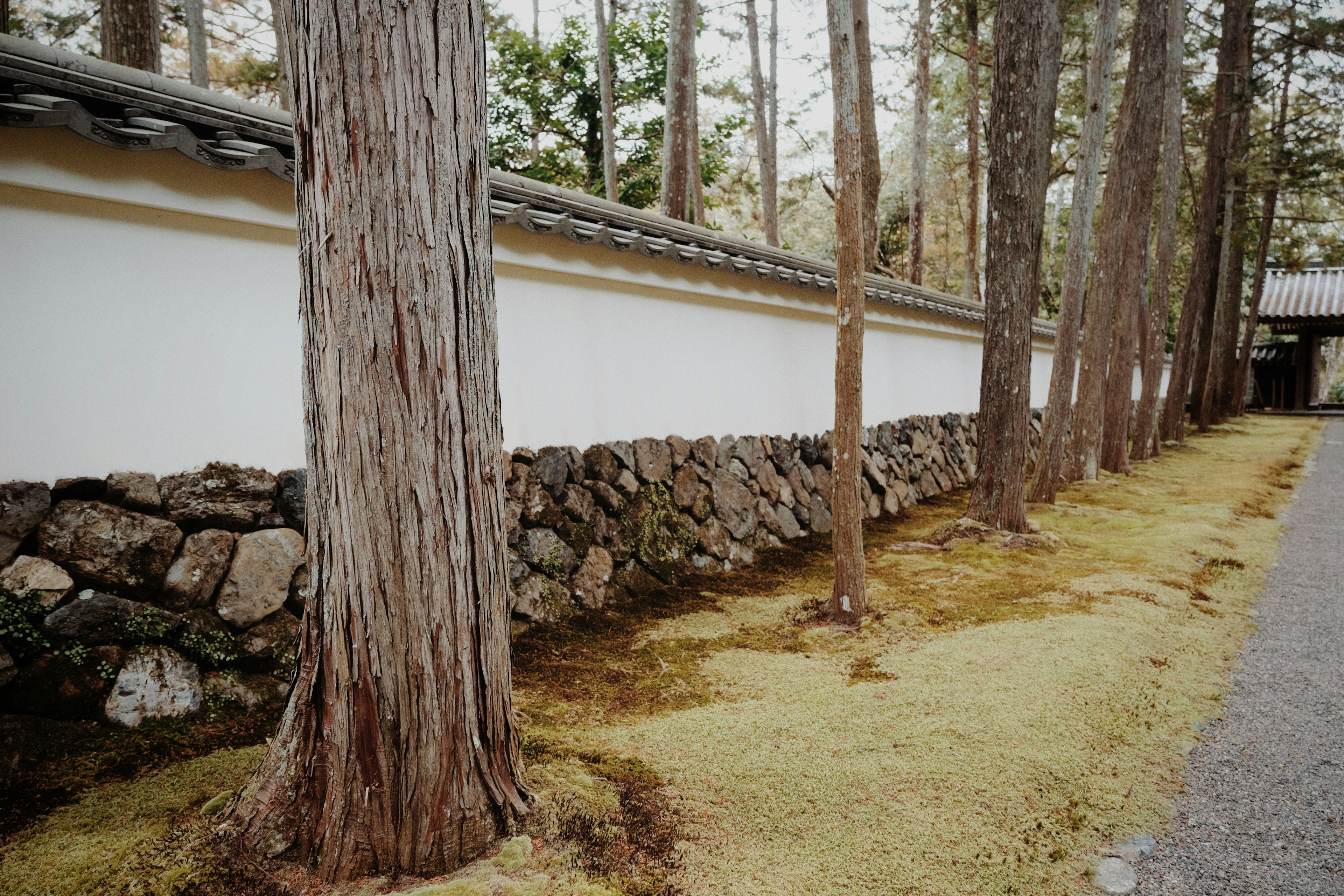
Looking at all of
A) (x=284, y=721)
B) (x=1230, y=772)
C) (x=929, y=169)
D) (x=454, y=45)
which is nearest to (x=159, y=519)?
(x=284, y=721)

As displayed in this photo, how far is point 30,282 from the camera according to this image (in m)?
2.52

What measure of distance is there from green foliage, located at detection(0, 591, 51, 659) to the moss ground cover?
53 cm

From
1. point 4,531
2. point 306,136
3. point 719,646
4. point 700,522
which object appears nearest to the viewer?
point 306,136

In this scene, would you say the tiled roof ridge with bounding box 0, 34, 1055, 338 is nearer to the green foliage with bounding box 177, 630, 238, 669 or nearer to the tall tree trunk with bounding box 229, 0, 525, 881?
the tall tree trunk with bounding box 229, 0, 525, 881

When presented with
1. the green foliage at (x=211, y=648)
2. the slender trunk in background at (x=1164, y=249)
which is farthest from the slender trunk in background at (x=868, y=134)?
the green foliage at (x=211, y=648)

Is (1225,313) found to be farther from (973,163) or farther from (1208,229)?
(973,163)

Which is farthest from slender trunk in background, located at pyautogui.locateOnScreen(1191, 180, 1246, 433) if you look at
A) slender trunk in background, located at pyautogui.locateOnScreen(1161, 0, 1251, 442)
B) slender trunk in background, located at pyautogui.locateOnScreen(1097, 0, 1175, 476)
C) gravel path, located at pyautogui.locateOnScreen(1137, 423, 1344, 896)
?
gravel path, located at pyautogui.locateOnScreen(1137, 423, 1344, 896)

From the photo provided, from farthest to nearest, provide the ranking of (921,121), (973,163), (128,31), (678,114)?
(973,163), (921,121), (678,114), (128,31)

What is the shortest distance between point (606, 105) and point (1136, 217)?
8.13m

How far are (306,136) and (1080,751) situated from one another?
3.12m

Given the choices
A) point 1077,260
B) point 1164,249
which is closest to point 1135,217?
point 1077,260

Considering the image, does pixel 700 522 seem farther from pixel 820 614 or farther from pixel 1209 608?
pixel 1209 608

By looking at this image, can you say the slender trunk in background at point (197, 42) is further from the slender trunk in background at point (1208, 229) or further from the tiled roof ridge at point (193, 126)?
the slender trunk in background at point (1208, 229)

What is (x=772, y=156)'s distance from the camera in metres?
17.1
